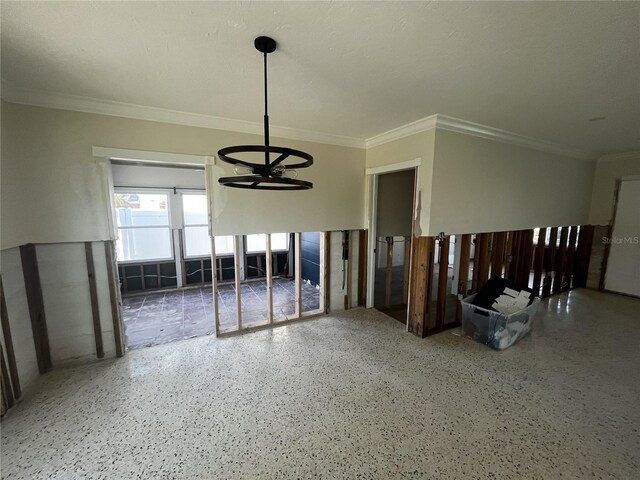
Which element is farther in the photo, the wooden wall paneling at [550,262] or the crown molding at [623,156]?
the wooden wall paneling at [550,262]

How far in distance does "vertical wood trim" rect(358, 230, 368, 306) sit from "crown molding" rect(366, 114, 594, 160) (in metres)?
1.40

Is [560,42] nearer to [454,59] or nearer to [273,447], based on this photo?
[454,59]

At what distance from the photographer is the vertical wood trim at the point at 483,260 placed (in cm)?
366

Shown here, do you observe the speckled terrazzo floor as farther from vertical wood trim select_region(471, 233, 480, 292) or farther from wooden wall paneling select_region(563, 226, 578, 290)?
wooden wall paneling select_region(563, 226, 578, 290)

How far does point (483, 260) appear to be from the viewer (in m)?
3.71

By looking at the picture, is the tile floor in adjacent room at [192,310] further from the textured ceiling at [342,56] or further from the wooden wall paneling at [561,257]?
the wooden wall paneling at [561,257]

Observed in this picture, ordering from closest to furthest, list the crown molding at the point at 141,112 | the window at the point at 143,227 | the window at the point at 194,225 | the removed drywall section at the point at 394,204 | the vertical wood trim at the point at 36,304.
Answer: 1. the crown molding at the point at 141,112
2. the vertical wood trim at the point at 36,304
3. the removed drywall section at the point at 394,204
4. the window at the point at 143,227
5. the window at the point at 194,225

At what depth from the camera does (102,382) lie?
2475mm

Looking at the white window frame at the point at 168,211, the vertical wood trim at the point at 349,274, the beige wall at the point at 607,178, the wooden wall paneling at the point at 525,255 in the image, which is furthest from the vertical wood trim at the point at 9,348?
the beige wall at the point at 607,178

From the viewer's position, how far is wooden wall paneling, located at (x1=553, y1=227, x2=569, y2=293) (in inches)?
191

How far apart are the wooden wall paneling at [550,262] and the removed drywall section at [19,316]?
7151 mm

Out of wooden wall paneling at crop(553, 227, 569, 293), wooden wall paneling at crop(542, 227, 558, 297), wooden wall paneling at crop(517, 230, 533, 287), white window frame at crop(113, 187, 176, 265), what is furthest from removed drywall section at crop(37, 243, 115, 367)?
wooden wall paneling at crop(553, 227, 569, 293)

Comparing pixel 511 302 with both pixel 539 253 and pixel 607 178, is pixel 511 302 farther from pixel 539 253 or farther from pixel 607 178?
pixel 607 178

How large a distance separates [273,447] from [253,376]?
32.7 inches
